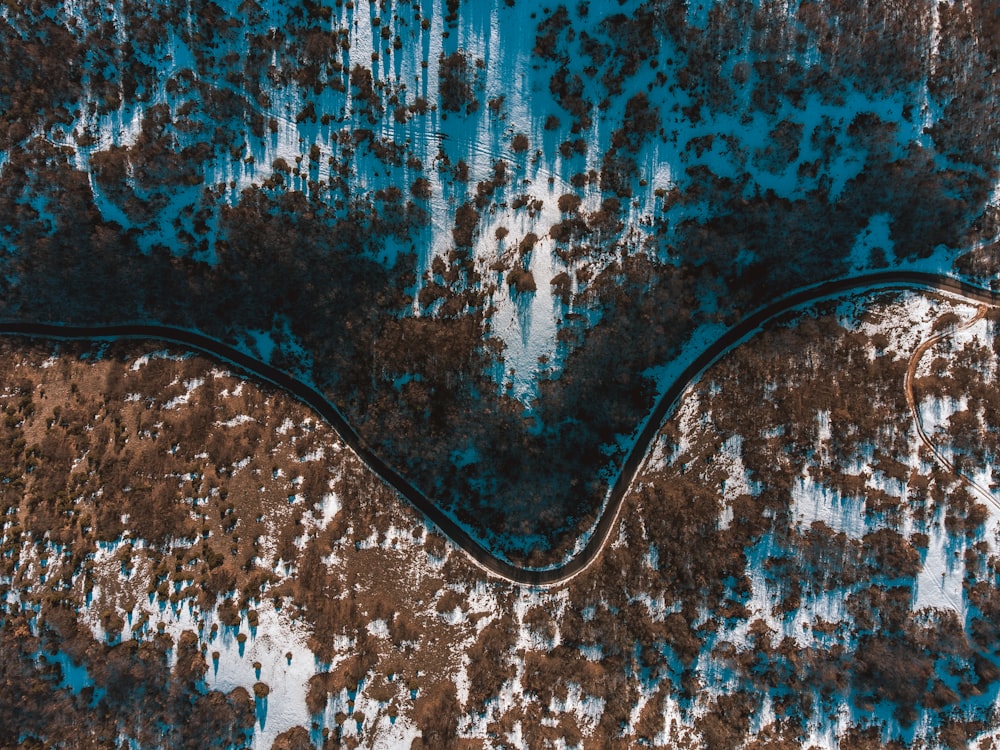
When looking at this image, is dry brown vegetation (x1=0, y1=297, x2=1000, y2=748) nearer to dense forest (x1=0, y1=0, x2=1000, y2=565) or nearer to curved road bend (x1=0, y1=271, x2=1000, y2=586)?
curved road bend (x1=0, y1=271, x2=1000, y2=586)

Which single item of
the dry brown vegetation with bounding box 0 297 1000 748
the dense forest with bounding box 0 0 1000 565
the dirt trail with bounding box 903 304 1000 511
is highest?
the dense forest with bounding box 0 0 1000 565

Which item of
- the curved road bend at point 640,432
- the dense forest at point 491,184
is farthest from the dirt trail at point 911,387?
→ the dense forest at point 491,184

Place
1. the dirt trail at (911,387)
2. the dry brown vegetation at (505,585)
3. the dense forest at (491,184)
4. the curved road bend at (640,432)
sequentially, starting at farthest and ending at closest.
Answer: the curved road bend at (640,432)
the dirt trail at (911,387)
the dense forest at (491,184)
the dry brown vegetation at (505,585)

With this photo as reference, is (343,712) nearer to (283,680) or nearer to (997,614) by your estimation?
(283,680)

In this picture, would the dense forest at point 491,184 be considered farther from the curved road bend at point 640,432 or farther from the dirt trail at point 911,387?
the dirt trail at point 911,387

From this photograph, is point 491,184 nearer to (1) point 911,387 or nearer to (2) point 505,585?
(2) point 505,585

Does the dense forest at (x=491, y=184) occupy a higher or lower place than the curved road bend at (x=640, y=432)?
higher

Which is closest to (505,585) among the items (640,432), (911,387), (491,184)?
(640,432)

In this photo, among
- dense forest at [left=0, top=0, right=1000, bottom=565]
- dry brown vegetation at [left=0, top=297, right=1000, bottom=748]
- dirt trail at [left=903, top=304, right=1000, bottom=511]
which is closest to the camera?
dry brown vegetation at [left=0, top=297, right=1000, bottom=748]

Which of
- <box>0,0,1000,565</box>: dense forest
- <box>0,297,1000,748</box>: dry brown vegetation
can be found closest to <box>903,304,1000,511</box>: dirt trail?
<box>0,297,1000,748</box>: dry brown vegetation

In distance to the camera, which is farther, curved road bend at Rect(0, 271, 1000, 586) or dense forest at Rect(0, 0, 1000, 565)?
curved road bend at Rect(0, 271, 1000, 586)
